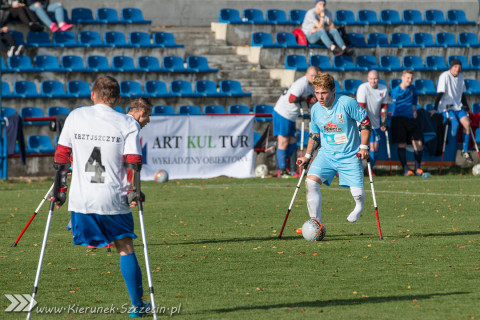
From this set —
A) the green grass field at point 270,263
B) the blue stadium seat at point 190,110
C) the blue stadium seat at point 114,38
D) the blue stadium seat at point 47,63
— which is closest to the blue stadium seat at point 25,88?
the blue stadium seat at point 47,63

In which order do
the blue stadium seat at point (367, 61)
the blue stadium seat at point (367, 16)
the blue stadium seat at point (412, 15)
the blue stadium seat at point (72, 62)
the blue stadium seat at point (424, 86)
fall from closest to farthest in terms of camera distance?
the blue stadium seat at point (72, 62), the blue stadium seat at point (424, 86), the blue stadium seat at point (367, 61), the blue stadium seat at point (367, 16), the blue stadium seat at point (412, 15)

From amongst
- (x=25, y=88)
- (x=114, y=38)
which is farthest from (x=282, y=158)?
(x=114, y=38)

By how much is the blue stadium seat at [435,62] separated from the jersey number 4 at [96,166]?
2145cm

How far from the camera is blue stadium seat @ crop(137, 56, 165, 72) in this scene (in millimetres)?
24188

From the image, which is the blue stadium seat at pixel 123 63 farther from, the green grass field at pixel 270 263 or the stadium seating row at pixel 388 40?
the green grass field at pixel 270 263

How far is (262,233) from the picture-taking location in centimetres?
1145

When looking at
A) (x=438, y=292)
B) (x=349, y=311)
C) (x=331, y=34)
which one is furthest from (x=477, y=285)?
Result: (x=331, y=34)

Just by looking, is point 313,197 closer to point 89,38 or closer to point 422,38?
point 89,38

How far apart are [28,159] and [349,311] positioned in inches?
585

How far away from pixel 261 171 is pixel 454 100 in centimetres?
518

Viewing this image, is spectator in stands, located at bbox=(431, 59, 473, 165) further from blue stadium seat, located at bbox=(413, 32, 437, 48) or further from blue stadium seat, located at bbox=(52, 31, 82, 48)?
blue stadium seat, located at bbox=(52, 31, 82, 48)

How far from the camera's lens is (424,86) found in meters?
25.8

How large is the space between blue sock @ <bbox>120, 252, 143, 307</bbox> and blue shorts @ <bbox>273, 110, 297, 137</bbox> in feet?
43.2

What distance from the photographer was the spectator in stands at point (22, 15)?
960 inches
